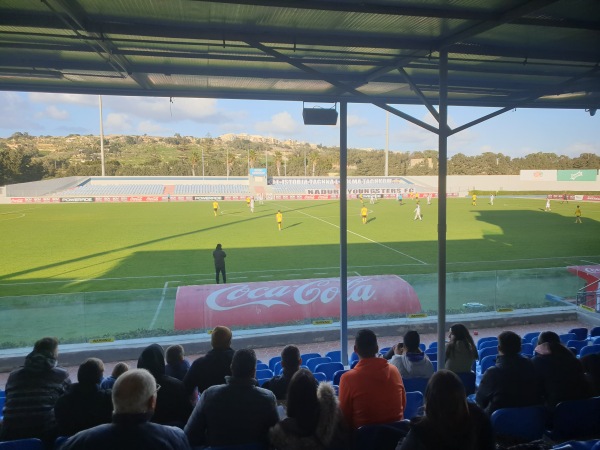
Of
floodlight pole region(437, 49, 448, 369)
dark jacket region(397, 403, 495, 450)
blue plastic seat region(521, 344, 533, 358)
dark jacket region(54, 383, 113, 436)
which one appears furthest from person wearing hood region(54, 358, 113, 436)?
blue plastic seat region(521, 344, 533, 358)

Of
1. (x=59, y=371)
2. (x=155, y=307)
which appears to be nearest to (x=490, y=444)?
(x=59, y=371)

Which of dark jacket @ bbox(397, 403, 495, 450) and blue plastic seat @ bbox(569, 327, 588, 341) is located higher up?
dark jacket @ bbox(397, 403, 495, 450)

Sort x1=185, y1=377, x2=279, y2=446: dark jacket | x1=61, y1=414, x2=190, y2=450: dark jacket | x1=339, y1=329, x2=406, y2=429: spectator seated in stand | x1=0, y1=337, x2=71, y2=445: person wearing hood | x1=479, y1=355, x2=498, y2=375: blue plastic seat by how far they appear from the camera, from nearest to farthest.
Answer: x1=61, y1=414, x2=190, y2=450: dark jacket → x1=185, y1=377, x2=279, y2=446: dark jacket → x1=339, y1=329, x2=406, y2=429: spectator seated in stand → x1=0, y1=337, x2=71, y2=445: person wearing hood → x1=479, y1=355, x2=498, y2=375: blue plastic seat

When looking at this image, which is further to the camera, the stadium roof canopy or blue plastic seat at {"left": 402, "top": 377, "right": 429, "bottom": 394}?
the stadium roof canopy

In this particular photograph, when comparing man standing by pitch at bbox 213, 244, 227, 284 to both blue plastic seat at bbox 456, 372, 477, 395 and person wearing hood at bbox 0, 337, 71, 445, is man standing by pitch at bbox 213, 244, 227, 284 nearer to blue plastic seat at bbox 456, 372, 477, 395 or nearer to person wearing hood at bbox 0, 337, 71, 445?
blue plastic seat at bbox 456, 372, 477, 395

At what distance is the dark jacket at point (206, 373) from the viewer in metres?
4.01

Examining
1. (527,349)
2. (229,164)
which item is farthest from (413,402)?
(229,164)

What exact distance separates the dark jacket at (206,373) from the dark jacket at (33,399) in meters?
0.97

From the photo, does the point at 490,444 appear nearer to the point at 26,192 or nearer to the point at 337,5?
the point at 337,5

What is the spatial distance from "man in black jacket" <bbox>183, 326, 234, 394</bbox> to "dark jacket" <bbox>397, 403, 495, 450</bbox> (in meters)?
2.09

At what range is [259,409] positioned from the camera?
9.66 ft

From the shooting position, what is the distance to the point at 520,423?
3.57 m

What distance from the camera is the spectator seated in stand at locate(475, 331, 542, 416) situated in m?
3.69

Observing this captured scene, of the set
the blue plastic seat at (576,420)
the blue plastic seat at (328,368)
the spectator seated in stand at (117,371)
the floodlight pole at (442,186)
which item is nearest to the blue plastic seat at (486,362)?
the floodlight pole at (442,186)
